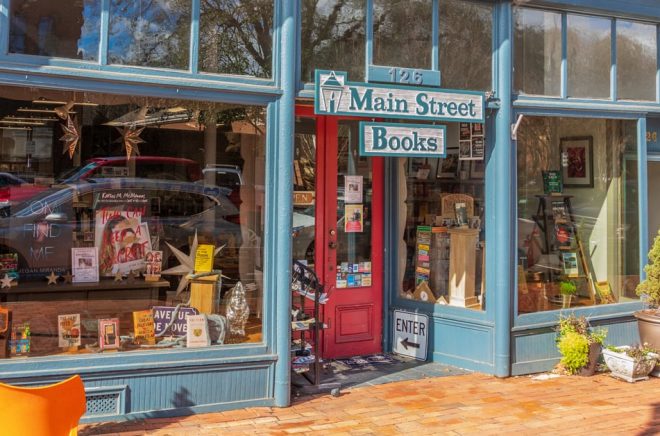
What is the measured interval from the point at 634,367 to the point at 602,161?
7.46 feet

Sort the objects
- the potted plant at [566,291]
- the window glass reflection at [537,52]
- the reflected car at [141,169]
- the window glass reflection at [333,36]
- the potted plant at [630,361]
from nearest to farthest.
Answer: the reflected car at [141,169] < the window glass reflection at [333,36] < the potted plant at [630,361] < the window glass reflection at [537,52] < the potted plant at [566,291]

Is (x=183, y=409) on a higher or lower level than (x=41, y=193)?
lower

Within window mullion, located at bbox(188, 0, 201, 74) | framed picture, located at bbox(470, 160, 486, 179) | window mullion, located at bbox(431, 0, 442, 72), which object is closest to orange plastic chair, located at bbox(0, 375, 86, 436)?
window mullion, located at bbox(188, 0, 201, 74)

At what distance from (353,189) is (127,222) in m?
2.39

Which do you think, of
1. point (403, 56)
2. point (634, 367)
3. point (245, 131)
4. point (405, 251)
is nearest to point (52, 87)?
point (245, 131)

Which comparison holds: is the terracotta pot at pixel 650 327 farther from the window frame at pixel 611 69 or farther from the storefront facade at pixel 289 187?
the window frame at pixel 611 69

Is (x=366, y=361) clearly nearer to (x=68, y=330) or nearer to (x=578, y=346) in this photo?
(x=578, y=346)

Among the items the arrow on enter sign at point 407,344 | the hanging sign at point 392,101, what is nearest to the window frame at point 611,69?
the hanging sign at point 392,101

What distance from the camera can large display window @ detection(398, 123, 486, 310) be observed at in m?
6.52

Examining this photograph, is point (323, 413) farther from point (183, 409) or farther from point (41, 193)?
point (41, 193)

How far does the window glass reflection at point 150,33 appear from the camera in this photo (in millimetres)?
4875

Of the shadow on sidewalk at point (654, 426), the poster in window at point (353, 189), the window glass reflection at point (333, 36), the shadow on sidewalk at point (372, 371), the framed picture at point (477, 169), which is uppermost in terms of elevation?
the window glass reflection at point (333, 36)

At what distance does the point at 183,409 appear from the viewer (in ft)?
16.4

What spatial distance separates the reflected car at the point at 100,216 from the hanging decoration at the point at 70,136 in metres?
0.28
